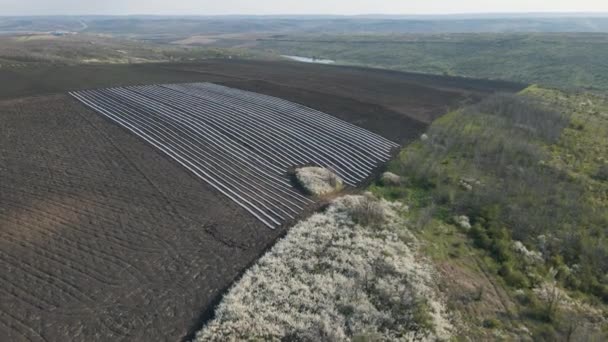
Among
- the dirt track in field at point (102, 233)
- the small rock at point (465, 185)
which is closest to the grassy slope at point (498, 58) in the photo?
the dirt track in field at point (102, 233)

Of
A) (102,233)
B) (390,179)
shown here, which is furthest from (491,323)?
(102,233)

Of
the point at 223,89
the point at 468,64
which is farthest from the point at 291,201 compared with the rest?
the point at 468,64

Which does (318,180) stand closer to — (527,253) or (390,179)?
(390,179)

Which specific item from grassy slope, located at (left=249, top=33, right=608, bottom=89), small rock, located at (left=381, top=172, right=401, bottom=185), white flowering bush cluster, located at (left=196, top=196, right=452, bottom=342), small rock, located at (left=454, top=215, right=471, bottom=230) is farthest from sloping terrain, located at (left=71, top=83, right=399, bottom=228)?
grassy slope, located at (left=249, top=33, right=608, bottom=89)

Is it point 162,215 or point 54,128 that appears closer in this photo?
point 162,215

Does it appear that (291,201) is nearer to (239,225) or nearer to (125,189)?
(239,225)
